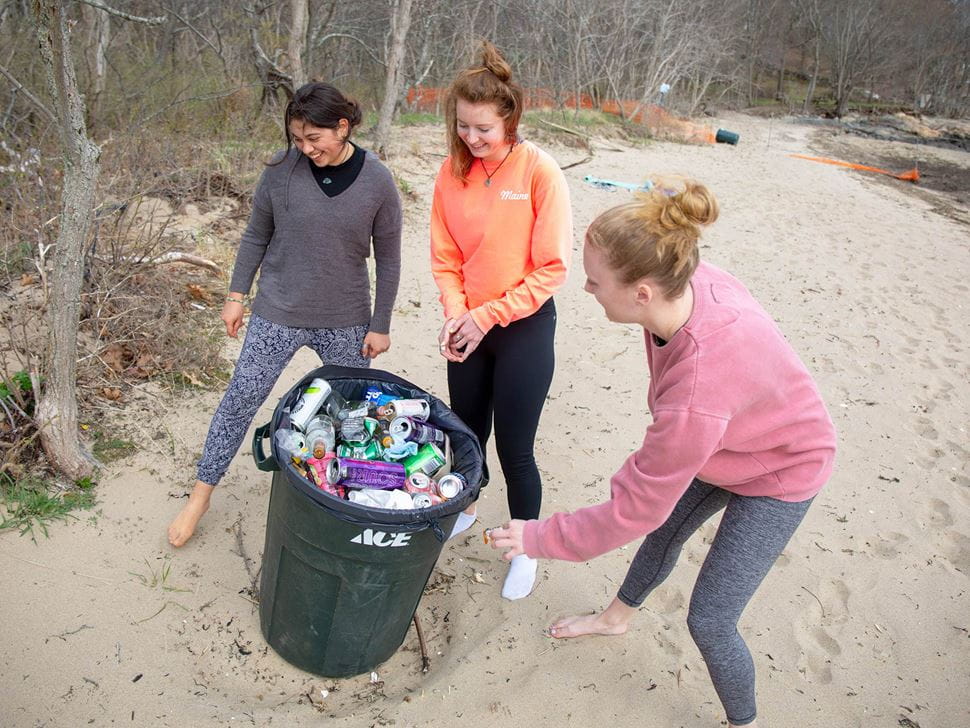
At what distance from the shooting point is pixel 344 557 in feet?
6.53

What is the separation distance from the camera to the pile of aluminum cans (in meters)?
2.07

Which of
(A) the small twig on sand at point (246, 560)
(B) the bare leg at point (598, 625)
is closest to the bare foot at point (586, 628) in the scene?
(B) the bare leg at point (598, 625)

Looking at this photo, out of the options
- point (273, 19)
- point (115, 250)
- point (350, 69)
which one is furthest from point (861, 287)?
point (350, 69)

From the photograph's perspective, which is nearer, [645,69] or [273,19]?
[273,19]

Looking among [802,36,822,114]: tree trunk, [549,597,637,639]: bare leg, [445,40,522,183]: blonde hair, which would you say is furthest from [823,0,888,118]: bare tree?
[549,597,637,639]: bare leg

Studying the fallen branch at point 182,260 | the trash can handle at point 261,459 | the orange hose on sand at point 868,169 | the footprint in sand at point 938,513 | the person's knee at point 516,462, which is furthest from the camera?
the orange hose on sand at point 868,169

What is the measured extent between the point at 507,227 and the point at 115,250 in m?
2.60

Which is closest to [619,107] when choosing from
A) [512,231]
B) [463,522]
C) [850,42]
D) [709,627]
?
[463,522]

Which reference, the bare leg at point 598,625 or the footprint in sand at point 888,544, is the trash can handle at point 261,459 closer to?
the bare leg at point 598,625

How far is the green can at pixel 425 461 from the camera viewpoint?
222 centimetres

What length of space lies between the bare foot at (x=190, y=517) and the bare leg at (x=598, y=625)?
1.40 meters

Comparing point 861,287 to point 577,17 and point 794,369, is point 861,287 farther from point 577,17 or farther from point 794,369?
point 577,17

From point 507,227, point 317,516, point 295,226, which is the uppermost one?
point 507,227

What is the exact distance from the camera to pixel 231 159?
6258 mm
